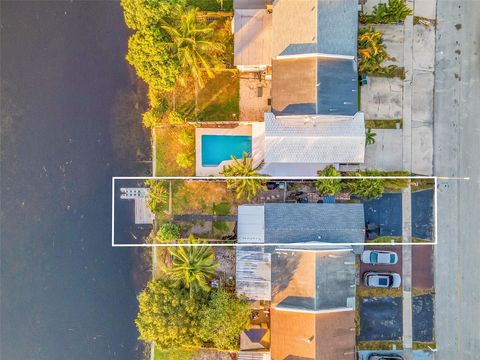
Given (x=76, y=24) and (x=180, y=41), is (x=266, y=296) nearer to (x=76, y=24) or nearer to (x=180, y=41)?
(x=180, y=41)

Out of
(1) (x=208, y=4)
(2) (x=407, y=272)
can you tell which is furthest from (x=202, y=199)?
(2) (x=407, y=272)

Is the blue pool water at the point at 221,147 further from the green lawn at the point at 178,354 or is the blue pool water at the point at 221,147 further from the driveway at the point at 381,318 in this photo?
the driveway at the point at 381,318

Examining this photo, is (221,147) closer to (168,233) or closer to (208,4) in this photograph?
(168,233)

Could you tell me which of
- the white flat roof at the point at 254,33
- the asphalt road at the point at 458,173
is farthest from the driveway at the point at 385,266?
the white flat roof at the point at 254,33

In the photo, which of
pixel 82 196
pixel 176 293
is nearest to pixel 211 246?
pixel 176 293

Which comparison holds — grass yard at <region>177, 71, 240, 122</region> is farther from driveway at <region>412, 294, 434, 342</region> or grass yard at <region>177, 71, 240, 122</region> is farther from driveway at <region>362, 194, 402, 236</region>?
driveway at <region>412, 294, 434, 342</region>

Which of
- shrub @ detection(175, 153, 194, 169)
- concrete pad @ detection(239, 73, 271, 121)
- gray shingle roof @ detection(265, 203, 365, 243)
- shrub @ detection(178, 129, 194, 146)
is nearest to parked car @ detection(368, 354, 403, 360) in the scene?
gray shingle roof @ detection(265, 203, 365, 243)
